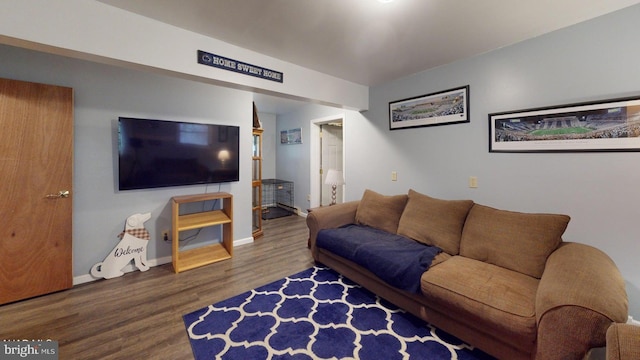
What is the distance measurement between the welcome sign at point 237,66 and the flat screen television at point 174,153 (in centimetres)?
101

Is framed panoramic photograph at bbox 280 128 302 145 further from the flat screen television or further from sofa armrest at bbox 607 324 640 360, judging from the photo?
sofa armrest at bbox 607 324 640 360

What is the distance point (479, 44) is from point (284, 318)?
302cm

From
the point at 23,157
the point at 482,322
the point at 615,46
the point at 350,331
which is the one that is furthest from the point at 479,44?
the point at 23,157

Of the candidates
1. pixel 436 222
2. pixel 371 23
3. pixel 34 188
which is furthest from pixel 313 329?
pixel 34 188

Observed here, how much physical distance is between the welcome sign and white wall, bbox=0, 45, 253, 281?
3.44 ft

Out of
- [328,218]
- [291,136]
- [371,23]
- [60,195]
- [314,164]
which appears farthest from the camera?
[291,136]

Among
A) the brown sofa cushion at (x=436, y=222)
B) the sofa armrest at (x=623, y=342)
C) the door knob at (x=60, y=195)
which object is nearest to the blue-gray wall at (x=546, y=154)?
the brown sofa cushion at (x=436, y=222)

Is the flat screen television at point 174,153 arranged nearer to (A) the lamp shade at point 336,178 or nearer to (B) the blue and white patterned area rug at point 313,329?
(A) the lamp shade at point 336,178

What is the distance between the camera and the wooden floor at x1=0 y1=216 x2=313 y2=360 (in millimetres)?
1702

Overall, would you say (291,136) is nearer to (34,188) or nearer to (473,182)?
(473,182)

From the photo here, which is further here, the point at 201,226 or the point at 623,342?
the point at 201,226

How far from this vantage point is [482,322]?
1.54 m

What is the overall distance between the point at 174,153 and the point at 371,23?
2521 millimetres

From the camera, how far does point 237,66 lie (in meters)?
2.42
